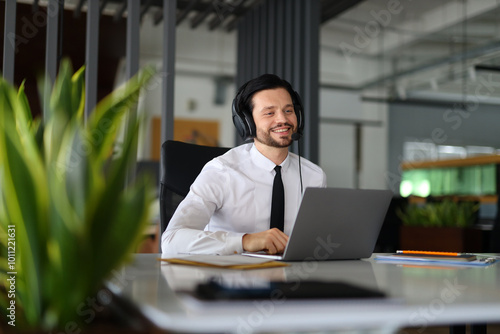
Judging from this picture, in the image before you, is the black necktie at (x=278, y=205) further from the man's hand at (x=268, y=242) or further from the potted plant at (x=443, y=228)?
the potted plant at (x=443, y=228)

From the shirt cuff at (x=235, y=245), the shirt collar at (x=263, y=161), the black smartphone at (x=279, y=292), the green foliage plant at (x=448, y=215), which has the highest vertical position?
the shirt collar at (x=263, y=161)

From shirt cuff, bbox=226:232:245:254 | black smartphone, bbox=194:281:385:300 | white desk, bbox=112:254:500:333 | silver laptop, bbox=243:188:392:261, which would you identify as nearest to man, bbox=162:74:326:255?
shirt cuff, bbox=226:232:245:254

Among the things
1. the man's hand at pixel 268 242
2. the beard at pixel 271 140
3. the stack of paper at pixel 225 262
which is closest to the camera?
the stack of paper at pixel 225 262

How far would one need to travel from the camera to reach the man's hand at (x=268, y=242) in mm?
1517

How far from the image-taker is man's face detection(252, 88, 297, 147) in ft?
6.90

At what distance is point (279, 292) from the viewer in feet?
2.43

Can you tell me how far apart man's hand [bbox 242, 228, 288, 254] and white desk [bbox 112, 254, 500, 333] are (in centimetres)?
40

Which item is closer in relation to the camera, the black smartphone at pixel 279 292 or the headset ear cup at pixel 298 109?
the black smartphone at pixel 279 292

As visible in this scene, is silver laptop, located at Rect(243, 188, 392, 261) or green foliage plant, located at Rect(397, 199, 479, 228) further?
green foliage plant, located at Rect(397, 199, 479, 228)

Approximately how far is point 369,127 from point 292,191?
30.7ft

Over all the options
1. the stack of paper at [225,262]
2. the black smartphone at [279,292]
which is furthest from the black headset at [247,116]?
the black smartphone at [279,292]

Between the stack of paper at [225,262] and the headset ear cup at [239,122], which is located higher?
the headset ear cup at [239,122]

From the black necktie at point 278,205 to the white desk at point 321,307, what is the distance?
0.83 meters

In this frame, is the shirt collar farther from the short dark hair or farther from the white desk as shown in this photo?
the white desk
